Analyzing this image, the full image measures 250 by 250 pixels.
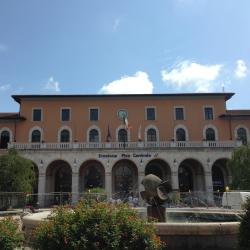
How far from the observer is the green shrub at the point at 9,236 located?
781 cm

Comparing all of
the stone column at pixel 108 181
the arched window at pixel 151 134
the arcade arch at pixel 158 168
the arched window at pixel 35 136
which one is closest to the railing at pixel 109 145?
the stone column at pixel 108 181

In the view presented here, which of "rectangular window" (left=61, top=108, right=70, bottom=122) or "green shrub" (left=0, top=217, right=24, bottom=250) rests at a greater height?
"rectangular window" (left=61, top=108, right=70, bottom=122)

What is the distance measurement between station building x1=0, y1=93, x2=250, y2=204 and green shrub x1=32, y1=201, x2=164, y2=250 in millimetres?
30015

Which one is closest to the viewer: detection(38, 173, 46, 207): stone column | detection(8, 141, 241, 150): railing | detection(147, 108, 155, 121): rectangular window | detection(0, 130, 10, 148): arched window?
detection(38, 173, 46, 207): stone column

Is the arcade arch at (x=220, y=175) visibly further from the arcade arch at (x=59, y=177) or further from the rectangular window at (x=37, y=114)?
the rectangular window at (x=37, y=114)

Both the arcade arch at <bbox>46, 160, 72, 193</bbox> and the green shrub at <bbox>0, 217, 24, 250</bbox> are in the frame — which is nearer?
the green shrub at <bbox>0, 217, 24, 250</bbox>

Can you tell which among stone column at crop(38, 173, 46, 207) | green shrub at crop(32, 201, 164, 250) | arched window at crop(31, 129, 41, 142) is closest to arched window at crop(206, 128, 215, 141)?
stone column at crop(38, 173, 46, 207)

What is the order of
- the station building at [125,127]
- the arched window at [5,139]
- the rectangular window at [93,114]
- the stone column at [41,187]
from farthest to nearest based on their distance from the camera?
the rectangular window at [93,114] < the arched window at [5,139] < the station building at [125,127] < the stone column at [41,187]

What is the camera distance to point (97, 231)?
6.61 metres

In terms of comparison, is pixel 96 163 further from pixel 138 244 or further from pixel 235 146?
pixel 138 244

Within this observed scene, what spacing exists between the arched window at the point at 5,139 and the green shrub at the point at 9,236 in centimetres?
3329

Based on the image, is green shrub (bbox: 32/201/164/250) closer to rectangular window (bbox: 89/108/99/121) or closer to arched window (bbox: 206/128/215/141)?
rectangular window (bbox: 89/108/99/121)

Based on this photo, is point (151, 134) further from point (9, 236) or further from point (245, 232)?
point (9, 236)

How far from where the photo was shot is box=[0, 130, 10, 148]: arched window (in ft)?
131
